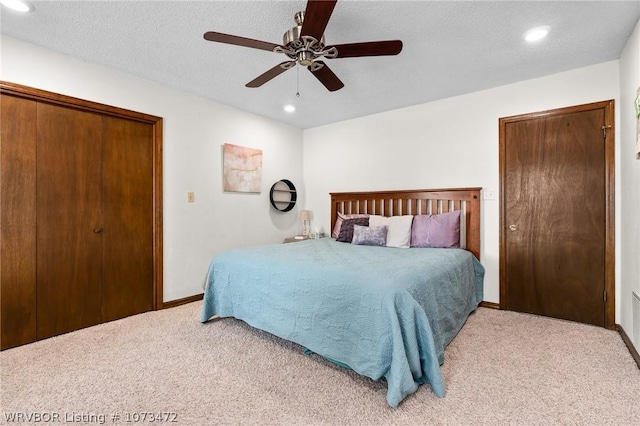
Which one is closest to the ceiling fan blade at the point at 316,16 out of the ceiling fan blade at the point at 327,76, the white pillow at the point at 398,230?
the ceiling fan blade at the point at 327,76

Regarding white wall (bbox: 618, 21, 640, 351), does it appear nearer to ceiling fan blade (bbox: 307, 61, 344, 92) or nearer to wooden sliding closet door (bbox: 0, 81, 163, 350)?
ceiling fan blade (bbox: 307, 61, 344, 92)

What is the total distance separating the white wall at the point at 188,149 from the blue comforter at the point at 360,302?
2.89 feet

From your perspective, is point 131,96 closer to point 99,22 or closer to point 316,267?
point 99,22

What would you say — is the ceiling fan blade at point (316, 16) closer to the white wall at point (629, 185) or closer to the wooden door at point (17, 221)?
the white wall at point (629, 185)

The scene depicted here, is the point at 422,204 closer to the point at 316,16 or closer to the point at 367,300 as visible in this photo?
the point at 367,300

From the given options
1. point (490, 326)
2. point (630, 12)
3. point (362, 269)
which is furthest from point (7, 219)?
point (630, 12)

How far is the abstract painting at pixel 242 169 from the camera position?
3808mm

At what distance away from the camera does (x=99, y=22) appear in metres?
2.11

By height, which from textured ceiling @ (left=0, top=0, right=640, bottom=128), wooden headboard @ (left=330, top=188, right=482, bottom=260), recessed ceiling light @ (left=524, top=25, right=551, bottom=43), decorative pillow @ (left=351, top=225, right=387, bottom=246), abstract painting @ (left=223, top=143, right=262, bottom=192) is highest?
textured ceiling @ (left=0, top=0, right=640, bottom=128)

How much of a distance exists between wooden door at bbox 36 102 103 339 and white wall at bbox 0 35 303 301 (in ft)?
0.98

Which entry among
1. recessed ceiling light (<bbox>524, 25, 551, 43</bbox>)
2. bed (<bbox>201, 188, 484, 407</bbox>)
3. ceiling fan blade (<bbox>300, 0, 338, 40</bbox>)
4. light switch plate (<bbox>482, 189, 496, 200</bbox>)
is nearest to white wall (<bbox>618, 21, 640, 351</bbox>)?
recessed ceiling light (<bbox>524, 25, 551, 43</bbox>)

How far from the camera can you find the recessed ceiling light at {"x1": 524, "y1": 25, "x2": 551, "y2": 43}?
7.04ft

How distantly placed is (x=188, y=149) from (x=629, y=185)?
419 cm

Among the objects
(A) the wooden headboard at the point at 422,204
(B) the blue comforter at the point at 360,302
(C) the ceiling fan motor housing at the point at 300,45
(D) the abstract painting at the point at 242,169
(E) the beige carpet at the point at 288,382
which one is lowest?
(E) the beige carpet at the point at 288,382
